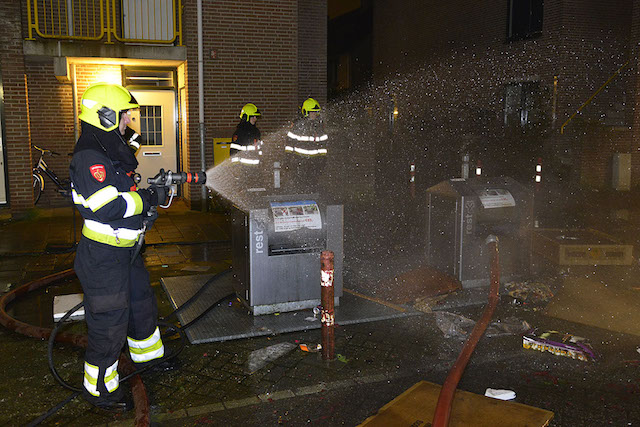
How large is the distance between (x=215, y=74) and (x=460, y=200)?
7.48 metres

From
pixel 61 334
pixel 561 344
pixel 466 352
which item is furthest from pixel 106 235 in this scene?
pixel 561 344

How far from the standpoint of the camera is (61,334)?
5.24 m

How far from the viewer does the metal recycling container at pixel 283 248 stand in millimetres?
5688

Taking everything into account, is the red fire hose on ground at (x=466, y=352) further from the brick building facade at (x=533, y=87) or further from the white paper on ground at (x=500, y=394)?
the brick building facade at (x=533, y=87)

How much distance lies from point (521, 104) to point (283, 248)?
1370 cm

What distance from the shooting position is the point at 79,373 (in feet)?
15.4

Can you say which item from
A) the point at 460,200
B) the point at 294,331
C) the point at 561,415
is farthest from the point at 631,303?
the point at 294,331

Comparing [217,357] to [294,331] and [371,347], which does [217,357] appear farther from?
[371,347]

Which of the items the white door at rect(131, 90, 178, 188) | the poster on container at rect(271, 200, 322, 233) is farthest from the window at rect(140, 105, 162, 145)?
the poster on container at rect(271, 200, 322, 233)

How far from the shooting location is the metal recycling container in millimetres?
5688

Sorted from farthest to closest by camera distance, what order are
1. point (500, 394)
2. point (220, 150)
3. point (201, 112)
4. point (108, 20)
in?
point (220, 150)
point (201, 112)
point (108, 20)
point (500, 394)

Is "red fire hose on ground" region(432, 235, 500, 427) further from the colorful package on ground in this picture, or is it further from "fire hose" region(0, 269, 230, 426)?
"fire hose" region(0, 269, 230, 426)

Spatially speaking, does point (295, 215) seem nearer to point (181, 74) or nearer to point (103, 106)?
point (103, 106)

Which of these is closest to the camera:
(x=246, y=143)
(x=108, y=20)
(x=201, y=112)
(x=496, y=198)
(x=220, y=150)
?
(x=496, y=198)
